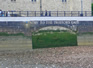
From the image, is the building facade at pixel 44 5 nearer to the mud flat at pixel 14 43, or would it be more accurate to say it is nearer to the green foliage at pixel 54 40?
the green foliage at pixel 54 40

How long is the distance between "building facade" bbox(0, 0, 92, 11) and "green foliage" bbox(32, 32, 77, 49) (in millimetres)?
11532

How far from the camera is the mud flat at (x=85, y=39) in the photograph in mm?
21469

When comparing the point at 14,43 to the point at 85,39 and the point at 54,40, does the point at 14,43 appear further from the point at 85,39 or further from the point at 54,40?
the point at 85,39

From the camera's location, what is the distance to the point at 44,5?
1256 inches

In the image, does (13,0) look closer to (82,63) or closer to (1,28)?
(1,28)

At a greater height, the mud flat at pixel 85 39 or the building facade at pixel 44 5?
the building facade at pixel 44 5

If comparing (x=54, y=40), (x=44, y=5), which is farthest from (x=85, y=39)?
(x=44, y=5)

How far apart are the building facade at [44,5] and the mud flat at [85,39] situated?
451 inches

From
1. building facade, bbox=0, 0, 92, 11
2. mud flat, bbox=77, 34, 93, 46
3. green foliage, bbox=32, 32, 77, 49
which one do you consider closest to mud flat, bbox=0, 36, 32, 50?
green foliage, bbox=32, 32, 77, 49

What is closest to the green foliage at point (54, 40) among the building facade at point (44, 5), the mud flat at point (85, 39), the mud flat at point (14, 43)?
the mud flat at point (85, 39)

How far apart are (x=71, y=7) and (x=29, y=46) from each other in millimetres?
14331

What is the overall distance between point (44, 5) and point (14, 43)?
513 inches

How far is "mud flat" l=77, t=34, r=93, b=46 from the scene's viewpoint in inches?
845

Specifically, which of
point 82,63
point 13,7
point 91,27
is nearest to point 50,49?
point 91,27
